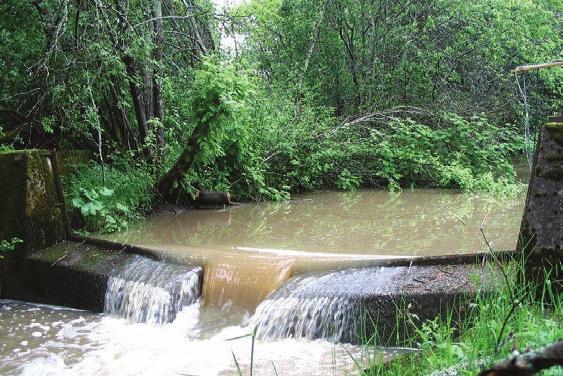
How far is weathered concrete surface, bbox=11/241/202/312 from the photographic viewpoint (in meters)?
6.46

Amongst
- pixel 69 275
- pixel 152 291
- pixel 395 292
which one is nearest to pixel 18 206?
pixel 69 275

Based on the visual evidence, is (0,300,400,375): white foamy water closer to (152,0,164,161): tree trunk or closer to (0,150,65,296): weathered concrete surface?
(0,150,65,296): weathered concrete surface

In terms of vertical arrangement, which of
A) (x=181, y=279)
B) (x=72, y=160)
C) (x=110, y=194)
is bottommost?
(x=181, y=279)

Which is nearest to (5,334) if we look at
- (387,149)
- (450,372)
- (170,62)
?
(450,372)

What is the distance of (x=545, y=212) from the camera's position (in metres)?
4.09

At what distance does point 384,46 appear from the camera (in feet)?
54.9

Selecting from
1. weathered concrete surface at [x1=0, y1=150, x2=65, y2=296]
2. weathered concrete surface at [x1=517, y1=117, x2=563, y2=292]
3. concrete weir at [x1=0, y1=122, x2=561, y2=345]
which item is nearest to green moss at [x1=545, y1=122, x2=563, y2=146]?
weathered concrete surface at [x1=517, y1=117, x2=563, y2=292]

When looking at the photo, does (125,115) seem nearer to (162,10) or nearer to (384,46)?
(162,10)

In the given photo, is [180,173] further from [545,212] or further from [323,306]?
[545,212]

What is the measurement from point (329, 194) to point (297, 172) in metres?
0.93

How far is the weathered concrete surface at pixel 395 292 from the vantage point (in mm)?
4547

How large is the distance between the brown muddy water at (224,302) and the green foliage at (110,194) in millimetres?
437

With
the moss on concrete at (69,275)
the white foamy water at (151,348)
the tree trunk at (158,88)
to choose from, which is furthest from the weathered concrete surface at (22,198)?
the tree trunk at (158,88)

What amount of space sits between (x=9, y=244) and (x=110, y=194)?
2.38m
